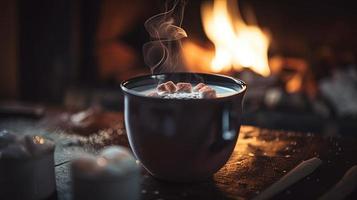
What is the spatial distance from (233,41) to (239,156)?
1071 mm

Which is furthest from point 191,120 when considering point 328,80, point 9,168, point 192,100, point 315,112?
point 328,80

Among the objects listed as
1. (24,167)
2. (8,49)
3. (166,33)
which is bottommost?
(8,49)

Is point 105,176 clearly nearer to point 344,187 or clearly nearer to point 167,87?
Result: point 167,87

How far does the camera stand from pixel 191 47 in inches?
79.8

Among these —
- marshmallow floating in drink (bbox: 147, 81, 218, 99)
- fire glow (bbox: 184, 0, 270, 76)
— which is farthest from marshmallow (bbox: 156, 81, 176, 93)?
fire glow (bbox: 184, 0, 270, 76)

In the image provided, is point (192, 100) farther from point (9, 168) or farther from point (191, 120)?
point (9, 168)

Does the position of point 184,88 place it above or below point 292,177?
above

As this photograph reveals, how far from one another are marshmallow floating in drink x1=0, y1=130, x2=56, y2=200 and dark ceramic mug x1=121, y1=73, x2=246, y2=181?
0.13 metres

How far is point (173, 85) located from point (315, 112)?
102cm

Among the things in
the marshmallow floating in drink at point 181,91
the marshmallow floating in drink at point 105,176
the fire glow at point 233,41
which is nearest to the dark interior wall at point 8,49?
the fire glow at point 233,41

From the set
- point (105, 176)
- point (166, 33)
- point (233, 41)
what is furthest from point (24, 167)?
point (233, 41)

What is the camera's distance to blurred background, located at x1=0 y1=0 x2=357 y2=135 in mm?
1854

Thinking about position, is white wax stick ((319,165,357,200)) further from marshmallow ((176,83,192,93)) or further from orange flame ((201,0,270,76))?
orange flame ((201,0,270,76))

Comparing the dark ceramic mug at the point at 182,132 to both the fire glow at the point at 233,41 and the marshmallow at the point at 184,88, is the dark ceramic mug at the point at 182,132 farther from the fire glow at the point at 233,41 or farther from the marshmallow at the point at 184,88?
the fire glow at the point at 233,41
